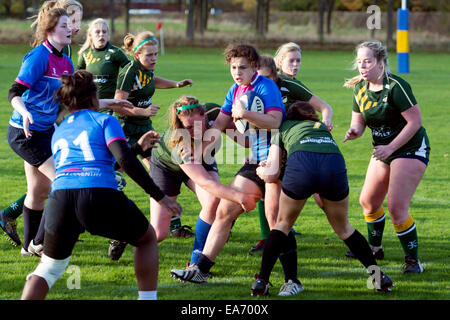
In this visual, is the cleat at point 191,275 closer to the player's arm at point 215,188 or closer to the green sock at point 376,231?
the player's arm at point 215,188

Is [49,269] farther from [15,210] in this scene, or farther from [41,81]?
[15,210]

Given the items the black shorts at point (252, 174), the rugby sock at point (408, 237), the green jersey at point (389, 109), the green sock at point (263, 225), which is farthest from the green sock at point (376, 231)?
the black shorts at point (252, 174)

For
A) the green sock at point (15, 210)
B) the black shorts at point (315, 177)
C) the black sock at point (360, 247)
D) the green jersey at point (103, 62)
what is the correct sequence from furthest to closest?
the green jersey at point (103, 62) < the green sock at point (15, 210) < the black sock at point (360, 247) < the black shorts at point (315, 177)

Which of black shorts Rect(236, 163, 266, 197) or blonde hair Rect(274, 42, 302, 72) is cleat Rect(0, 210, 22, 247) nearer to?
black shorts Rect(236, 163, 266, 197)

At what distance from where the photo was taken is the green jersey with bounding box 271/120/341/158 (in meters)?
5.14

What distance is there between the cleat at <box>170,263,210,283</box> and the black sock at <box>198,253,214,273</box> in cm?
3

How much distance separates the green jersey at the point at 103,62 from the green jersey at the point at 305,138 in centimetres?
366

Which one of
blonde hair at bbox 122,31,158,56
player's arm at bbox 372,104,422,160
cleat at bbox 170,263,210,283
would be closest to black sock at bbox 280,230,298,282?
cleat at bbox 170,263,210,283

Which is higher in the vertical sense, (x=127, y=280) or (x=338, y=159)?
(x=338, y=159)

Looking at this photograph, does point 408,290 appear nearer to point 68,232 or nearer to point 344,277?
point 344,277

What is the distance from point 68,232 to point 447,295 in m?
2.95

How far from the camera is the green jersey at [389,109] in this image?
595 cm
